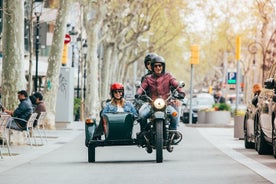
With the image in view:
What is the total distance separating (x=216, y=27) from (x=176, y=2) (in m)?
31.3

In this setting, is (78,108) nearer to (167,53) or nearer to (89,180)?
(89,180)

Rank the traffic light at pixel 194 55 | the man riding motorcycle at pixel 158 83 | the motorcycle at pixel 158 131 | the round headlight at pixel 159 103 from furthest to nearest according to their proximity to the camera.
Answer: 1. the traffic light at pixel 194 55
2. the man riding motorcycle at pixel 158 83
3. the round headlight at pixel 159 103
4. the motorcycle at pixel 158 131

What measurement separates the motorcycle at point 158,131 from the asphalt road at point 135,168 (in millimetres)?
336

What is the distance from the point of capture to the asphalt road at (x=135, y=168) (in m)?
16.3

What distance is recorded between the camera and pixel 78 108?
57.3 m

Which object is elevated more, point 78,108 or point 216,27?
point 216,27

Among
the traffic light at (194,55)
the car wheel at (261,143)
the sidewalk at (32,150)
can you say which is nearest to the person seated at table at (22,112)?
the sidewalk at (32,150)

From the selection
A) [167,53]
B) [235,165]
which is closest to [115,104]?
[235,165]

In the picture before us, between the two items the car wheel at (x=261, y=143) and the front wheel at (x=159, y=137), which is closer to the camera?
the front wheel at (x=159, y=137)

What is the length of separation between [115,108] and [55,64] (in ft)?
60.7

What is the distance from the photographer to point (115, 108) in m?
21.2

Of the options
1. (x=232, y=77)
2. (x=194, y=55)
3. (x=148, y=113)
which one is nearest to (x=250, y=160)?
(x=148, y=113)

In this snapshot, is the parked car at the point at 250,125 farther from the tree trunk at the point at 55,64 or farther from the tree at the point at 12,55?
the tree trunk at the point at 55,64

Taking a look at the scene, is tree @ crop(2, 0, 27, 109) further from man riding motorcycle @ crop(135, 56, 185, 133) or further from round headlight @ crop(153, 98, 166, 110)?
round headlight @ crop(153, 98, 166, 110)
